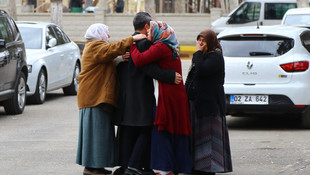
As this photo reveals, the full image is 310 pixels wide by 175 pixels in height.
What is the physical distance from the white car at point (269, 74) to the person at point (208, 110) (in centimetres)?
342

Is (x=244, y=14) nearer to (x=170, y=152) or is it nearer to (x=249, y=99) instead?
(x=249, y=99)

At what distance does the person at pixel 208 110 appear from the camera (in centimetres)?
770

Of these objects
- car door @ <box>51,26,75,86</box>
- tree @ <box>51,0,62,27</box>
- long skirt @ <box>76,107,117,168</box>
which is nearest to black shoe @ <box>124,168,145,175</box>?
long skirt @ <box>76,107,117,168</box>

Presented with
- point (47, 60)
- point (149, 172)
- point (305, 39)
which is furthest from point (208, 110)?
point (47, 60)

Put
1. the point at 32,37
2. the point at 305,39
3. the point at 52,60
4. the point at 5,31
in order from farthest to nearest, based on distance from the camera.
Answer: the point at 32,37
the point at 52,60
the point at 5,31
the point at 305,39

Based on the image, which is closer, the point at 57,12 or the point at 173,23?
the point at 57,12

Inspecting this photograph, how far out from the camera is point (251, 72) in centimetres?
1133

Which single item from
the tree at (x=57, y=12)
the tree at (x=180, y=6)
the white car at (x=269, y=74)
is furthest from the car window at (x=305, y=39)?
the tree at (x=180, y=6)

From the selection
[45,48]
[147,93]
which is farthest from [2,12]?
[147,93]

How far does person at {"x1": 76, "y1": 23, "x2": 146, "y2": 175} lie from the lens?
7648 mm

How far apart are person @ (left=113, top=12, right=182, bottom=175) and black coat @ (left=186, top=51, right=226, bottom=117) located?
1.51 feet

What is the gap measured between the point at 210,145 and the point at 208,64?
2.61ft

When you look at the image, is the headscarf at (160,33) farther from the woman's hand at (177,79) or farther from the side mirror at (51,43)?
the side mirror at (51,43)

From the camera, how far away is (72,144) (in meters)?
10.3
